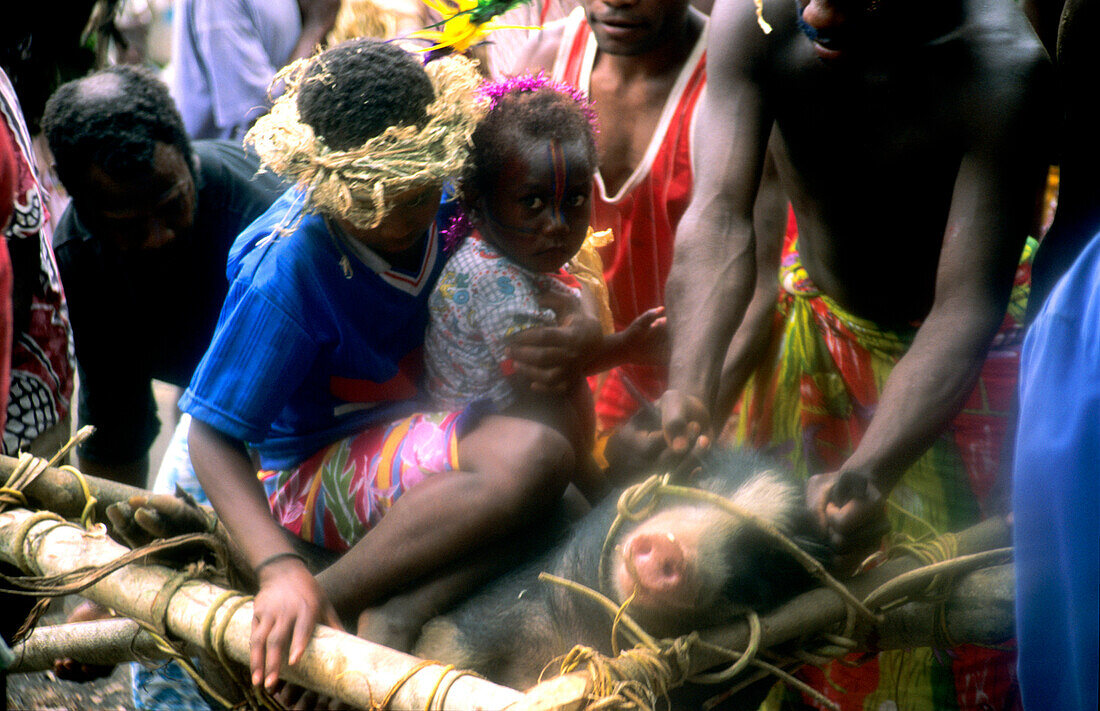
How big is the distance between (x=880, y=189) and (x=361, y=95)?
3.12ft

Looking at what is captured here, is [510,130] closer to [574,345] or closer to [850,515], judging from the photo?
[574,345]

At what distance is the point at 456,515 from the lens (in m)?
1.54

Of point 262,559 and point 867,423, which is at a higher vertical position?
point 262,559

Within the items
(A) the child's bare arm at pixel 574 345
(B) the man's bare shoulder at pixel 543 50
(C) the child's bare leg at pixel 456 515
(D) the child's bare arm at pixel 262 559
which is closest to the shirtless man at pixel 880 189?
(A) the child's bare arm at pixel 574 345

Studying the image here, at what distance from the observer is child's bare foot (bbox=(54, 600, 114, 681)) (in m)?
2.23

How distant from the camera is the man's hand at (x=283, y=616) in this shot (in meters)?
1.38

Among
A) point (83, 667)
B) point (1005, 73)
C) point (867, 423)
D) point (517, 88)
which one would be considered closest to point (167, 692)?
point (83, 667)

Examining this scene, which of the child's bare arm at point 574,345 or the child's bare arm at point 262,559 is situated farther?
the child's bare arm at point 574,345

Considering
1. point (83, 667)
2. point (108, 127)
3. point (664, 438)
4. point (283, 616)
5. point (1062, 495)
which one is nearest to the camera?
point (1062, 495)

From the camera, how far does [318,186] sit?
1570mm

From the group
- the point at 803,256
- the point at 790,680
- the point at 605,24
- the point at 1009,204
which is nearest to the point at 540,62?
the point at 605,24

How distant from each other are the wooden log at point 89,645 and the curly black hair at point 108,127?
37.1 inches

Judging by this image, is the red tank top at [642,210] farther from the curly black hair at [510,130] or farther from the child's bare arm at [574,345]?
the curly black hair at [510,130]

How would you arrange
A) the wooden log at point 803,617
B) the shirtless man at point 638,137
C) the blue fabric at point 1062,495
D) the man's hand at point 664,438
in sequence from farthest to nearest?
the shirtless man at point 638,137 < the man's hand at point 664,438 < the wooden log at point 803,617 < the blue fabric at point 1062,495
